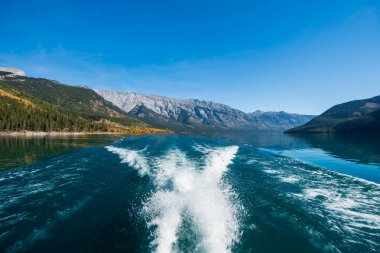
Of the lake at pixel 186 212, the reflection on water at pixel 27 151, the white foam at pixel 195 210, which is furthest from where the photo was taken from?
the reflection on water at pixel 27 151

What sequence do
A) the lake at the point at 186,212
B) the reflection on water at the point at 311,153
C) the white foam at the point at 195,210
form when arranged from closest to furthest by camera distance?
the lake at the point at 186,212
the white foam at the point at 195,210
the reflection on water at the point at 311,153

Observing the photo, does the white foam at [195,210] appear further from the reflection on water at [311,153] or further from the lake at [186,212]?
the reflection on water at [311,153]

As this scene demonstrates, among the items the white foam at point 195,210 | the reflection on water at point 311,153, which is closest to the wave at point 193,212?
the white foam at point 195,210

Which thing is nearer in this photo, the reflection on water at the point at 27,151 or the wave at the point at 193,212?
the wave at the point at 193,212

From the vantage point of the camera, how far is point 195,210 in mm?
18406

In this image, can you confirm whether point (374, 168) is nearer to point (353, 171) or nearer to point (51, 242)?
point (353, 171)

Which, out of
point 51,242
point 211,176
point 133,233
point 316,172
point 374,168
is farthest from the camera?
point 374,168

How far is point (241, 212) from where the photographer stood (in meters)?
18.6

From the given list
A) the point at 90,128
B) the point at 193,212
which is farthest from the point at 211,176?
the point at 90,128

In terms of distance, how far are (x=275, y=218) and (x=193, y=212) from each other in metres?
6.43

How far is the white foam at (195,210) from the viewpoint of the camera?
542 inches

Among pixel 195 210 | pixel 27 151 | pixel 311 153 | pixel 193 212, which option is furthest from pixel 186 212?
pixel 311 153

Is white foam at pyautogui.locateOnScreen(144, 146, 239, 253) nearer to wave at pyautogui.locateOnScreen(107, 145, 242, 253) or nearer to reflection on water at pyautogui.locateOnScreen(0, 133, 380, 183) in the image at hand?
wave at pyautogui.locateOnScreen(107, 145, 242, 253)

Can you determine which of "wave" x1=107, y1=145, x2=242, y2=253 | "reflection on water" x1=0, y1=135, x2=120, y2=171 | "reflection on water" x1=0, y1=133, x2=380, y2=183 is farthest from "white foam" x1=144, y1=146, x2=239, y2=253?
"reflection on water" x1=0, y1=135, x2=120, y2=171
